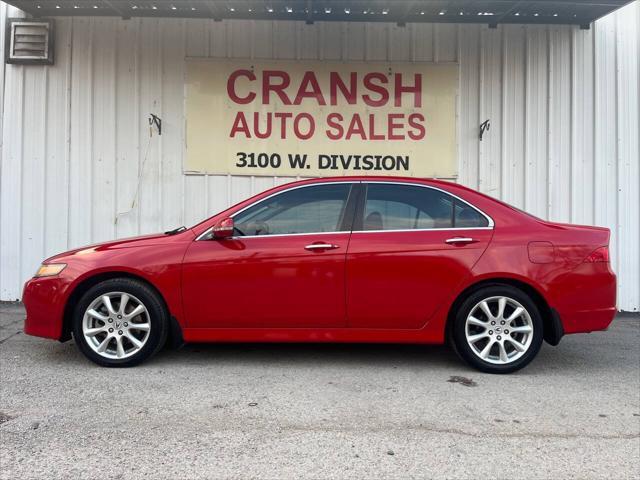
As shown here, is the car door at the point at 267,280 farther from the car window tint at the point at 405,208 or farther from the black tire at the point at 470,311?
the black tire at the point at 470,311

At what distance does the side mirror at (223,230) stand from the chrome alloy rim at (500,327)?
6.91 feet

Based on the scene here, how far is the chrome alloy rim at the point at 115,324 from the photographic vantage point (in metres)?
4.30

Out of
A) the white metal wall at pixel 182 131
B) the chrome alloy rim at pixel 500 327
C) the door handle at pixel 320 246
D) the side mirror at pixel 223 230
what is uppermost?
the white metal wall at pixel 182 131

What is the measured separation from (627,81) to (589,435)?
→ 19.6ft

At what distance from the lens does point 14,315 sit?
21.3 ft

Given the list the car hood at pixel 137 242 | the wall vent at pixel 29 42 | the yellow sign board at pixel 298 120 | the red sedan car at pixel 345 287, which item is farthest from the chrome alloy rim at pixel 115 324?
the wall vent at pixel 29 42

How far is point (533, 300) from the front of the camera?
4.39 metres

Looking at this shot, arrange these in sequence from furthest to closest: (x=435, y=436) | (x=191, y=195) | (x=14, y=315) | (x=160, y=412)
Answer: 1. (x=191, y=195)
2. (x=14, y=315)
3. (x=160, y=412)
4. (x=435, y=436)

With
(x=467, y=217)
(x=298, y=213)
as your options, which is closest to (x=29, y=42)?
(x=298, y=213)

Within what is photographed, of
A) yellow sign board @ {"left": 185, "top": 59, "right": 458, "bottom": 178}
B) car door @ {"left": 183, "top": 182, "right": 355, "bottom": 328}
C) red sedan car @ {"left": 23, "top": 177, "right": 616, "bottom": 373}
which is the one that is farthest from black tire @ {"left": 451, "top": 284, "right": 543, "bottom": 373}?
yellow sign board @ {"left": 185, "top": 59, "right": 458, "bottom": 178}

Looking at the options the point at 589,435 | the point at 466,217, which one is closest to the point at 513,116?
the point at 466,217

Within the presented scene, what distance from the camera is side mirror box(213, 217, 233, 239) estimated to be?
4.27 meters

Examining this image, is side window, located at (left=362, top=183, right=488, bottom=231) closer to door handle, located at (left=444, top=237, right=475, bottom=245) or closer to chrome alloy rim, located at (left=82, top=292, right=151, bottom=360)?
door handle, located at (left=444, top=237, right=475, bottom=245)

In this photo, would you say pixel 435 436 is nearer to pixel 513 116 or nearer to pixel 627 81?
pixel 513 116
